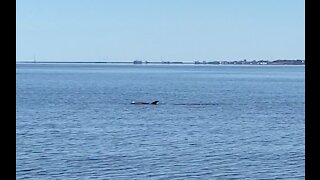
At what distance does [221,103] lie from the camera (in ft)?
154

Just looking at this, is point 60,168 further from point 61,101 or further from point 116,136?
point 61,101

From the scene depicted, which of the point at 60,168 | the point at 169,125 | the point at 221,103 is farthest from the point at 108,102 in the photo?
the point at 60,168

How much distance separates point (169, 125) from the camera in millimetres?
32125

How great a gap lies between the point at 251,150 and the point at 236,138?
127 inches

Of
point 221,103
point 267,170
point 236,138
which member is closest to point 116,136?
point 236,138
